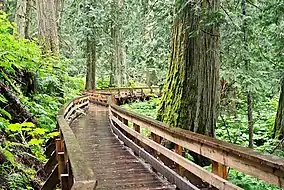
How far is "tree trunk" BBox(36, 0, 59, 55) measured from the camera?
16.4 meters

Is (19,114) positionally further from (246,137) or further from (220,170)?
(246,137)

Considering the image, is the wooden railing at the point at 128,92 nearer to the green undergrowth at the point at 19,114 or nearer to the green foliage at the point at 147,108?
the green foliage at the point at 147,108

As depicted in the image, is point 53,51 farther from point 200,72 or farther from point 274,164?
point 274,164

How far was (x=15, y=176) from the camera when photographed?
5.33 meters

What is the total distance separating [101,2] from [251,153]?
28583 millimetres

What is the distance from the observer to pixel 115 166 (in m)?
6.88

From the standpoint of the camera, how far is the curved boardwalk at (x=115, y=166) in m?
5.60

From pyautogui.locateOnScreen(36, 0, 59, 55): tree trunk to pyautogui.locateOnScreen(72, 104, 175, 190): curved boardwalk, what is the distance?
21.5 ft

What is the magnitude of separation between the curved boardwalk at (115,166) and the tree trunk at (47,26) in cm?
654

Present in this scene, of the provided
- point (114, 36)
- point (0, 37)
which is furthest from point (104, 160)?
point (114, 36)

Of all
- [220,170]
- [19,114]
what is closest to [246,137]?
[19,114]

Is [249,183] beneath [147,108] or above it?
beneath

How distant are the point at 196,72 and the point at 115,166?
2301mm

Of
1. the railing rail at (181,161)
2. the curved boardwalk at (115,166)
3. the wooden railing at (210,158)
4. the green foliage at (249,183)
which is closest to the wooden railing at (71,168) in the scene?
the railing rail at (181,161)
